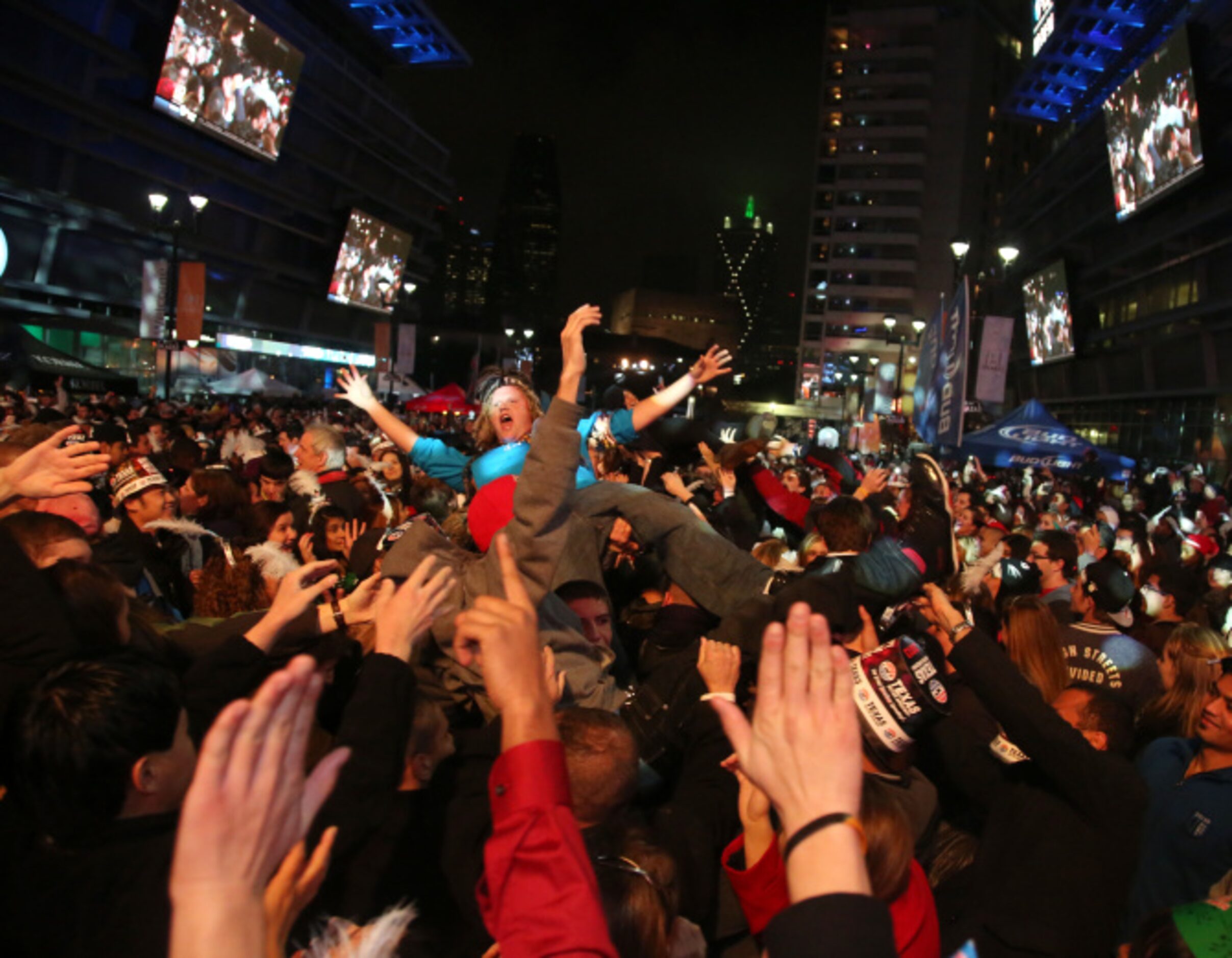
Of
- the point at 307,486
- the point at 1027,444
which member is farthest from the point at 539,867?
the point at 1027,444

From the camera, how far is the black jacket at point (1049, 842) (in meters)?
2.51

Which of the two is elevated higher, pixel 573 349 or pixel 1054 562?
pixel 573 349

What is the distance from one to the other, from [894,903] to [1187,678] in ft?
9.35

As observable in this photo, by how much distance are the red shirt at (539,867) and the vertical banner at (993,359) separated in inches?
693

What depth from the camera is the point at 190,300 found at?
26.1 meters

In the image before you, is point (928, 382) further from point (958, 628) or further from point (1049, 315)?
point (1049, 315)

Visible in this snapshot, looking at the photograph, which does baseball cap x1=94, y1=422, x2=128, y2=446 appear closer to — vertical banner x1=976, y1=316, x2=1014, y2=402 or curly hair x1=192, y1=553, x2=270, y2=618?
curly hair x1=192, y1=553, x2=270, y2=618

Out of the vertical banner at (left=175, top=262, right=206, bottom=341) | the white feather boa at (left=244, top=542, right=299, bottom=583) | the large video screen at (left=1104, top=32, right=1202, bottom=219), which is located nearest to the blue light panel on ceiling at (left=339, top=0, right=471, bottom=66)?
the vertical banner at (left=175, top=262, right=206, bottom=341)

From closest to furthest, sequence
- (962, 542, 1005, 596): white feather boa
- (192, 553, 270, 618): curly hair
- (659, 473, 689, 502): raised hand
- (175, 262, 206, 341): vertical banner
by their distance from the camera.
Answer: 1. (192, 553, 270, 618): curly hair
2. (659, 473, 689, 502): raised hand
3. (962, 542, 1005, 596): white feather boa
4. (175, 262, 206, 341): vertical banner

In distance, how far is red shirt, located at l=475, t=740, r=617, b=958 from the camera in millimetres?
1489

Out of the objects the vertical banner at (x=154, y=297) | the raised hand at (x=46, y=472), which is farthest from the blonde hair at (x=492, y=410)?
the vertical banner at (x=154, y=297)

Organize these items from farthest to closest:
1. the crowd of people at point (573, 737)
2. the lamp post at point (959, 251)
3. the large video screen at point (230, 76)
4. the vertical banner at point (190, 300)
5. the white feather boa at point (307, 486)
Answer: the large video screen at point (230, 76) < the vertical banner at point (190, 300) < the lamp post at point (959, 251) < the white feather boa at point (307, 486) < the crowd of people at point (573, 737)

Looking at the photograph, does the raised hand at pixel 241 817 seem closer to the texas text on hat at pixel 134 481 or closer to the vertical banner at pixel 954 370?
the texas text on hat at pixel 134 481

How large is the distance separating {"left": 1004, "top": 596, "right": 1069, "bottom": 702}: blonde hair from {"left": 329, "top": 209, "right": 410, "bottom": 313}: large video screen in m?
53.7
